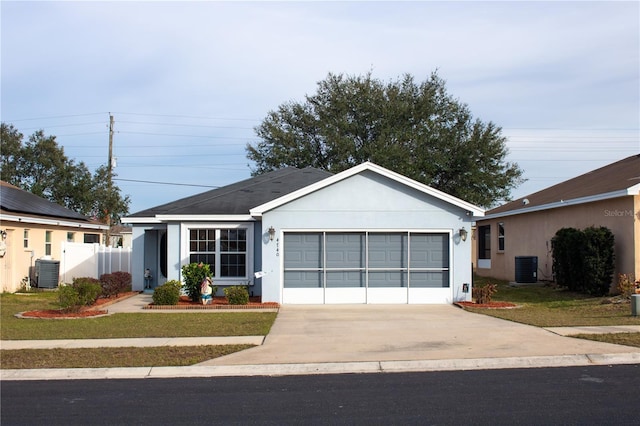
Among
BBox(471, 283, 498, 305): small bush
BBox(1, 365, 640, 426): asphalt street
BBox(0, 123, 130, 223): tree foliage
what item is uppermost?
BBox(0, 123, 130, 223): tree foliage

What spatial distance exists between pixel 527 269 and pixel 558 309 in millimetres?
6694

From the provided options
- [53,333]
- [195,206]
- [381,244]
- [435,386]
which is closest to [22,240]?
[195,206]

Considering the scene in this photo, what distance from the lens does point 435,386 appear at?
8.68 m

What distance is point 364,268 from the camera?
1897 centimetres

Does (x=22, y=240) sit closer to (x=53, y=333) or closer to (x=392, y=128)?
(x=53, y=333)

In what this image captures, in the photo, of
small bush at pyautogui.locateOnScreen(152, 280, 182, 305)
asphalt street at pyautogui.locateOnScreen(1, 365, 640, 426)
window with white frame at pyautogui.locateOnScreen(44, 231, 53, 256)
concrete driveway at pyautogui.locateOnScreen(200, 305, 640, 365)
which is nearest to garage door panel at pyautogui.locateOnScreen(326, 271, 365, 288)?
concrete driveway at pyautogui.locateOnScreen(200, 305, 640, 365)

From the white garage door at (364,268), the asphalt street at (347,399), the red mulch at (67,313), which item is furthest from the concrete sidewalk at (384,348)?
the red mulch at (67,313)

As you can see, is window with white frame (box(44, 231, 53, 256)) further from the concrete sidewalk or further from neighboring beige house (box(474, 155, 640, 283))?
neighboring beige house (box(474, 155, 640, 283))

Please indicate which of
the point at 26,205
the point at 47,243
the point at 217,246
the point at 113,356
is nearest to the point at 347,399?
the point at 113,356

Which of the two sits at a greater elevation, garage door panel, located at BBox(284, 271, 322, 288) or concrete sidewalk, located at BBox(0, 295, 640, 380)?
garage door panel, located at BBox(284, 271, 322, 288)

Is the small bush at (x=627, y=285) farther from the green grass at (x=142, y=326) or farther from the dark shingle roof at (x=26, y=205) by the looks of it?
the dark shingle roof at (x=26, y=205)

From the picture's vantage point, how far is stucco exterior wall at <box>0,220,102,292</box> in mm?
23250

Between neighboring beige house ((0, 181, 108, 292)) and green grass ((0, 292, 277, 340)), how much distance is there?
6587mm

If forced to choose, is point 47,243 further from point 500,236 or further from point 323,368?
point 323,368
